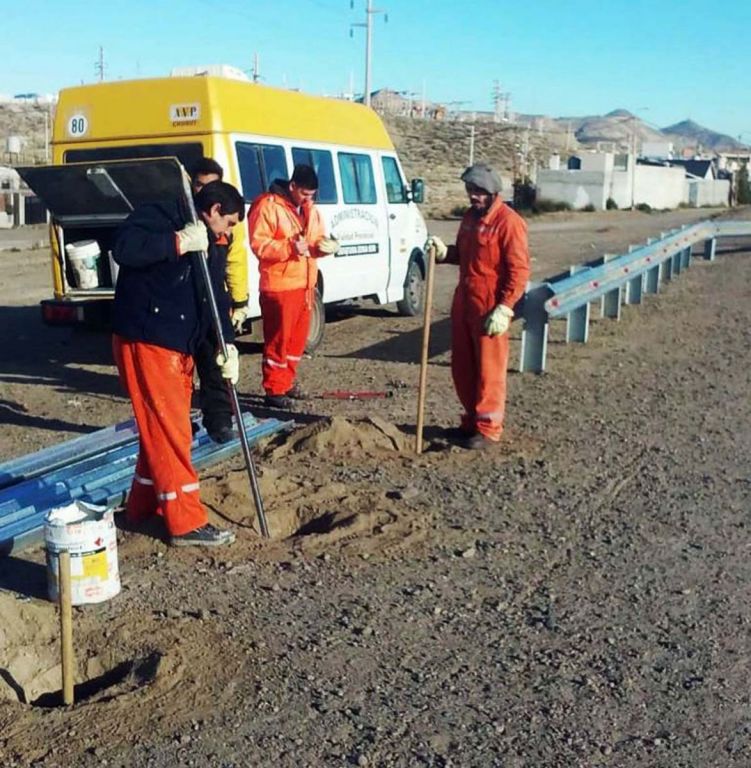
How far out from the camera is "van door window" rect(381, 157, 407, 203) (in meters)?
13.3

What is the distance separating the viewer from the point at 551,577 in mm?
5324

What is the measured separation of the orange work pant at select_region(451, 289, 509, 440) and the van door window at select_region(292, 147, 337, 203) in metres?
4.19

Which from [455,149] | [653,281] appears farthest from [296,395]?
[455,149]

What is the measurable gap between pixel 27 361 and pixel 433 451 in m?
5.48

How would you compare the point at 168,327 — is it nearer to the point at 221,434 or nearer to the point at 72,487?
the point at 72,487

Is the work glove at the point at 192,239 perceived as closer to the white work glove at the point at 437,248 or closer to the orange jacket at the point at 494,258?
the orange jacket at the point at 494,258

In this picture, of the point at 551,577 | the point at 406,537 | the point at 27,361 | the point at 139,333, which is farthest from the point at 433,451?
Result: the point at 27,361

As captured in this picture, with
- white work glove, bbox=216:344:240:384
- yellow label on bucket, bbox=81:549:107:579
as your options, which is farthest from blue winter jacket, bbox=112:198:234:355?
yellow label on bucket, bbox=81:549:107:579

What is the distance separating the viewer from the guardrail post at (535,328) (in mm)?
10156

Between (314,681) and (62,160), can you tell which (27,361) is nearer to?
(62,160)

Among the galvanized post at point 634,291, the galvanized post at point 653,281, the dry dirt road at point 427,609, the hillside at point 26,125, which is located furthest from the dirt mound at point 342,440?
the hillside at point 26,125

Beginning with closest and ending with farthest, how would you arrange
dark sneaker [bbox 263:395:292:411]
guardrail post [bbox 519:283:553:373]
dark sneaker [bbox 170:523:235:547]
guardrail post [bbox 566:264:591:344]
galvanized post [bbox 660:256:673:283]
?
1. dark sneaker [bbox 170:523:235:547]
2. dark sneaker [bbox 263:395:292:411]
3. guardrail post [bbox 519:283:553:373]
4. guardrail post [bbox 566:264:591:344]
5. galvanized post [bbox 660:256:673:283]

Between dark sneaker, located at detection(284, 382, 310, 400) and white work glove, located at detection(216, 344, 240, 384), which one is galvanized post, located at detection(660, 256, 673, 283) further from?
white work glove, located at detection(216, 344, 240, 384)

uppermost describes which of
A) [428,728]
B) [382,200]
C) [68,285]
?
[382,200]
